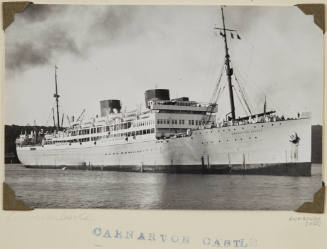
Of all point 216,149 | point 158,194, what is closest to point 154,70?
point 158,194

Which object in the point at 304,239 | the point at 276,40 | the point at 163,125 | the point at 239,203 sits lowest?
the point at 304,239

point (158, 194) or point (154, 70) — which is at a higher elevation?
point (154, 70)

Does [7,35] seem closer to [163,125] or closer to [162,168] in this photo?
[162,168]

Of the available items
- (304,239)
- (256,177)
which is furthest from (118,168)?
(304,239)

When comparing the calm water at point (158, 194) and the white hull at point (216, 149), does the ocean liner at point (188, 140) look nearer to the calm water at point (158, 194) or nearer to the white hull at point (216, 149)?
the white hull at point (216, 149)

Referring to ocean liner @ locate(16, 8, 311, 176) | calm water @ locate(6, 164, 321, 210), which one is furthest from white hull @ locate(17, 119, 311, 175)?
calm water @ locate(6, 164, 321, 210)

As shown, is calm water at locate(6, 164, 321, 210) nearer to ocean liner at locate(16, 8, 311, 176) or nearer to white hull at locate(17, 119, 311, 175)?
ocean liner at locate(16, 8, 311, 176)

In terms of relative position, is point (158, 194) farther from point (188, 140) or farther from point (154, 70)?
point (188, 140)

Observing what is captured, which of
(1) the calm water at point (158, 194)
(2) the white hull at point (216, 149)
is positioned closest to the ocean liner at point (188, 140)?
(2) the white hull at point (216, 149)
